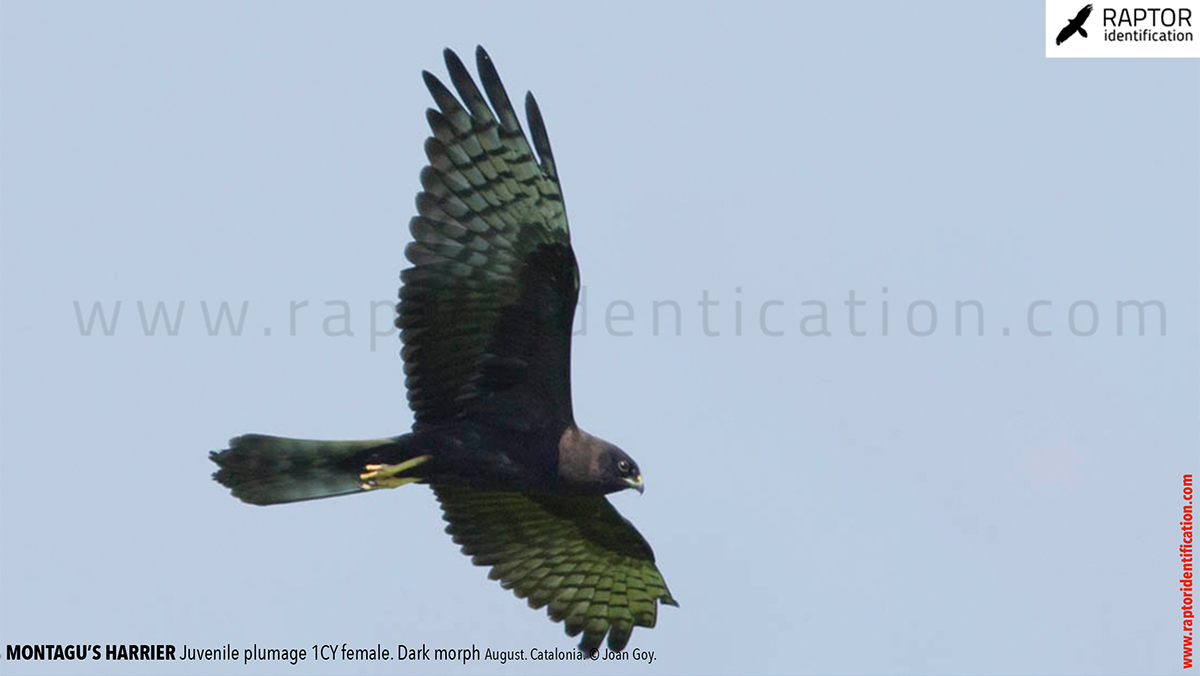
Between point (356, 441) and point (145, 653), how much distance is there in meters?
2.76

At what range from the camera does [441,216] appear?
12.2 metres

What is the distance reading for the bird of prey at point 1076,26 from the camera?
1636 centimetres

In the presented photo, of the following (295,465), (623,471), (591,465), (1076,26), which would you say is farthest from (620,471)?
(1076,26)

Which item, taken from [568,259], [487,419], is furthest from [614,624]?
[568,259]

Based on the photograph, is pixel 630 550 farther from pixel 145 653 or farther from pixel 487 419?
pixel 145 653

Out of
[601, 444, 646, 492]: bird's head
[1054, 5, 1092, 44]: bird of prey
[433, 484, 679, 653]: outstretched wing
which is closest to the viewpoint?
[601, 444, 646, 492]: bird's head

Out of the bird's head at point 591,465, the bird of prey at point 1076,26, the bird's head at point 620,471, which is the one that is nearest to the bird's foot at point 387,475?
the bird's head at point 591,465

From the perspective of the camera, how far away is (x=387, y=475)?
1227cm

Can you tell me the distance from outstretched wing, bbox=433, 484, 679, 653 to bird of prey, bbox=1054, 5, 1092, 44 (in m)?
6.27

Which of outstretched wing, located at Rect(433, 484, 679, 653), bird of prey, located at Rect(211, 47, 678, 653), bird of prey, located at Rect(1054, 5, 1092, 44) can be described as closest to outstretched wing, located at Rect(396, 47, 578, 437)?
bird of prey, located at Rect(211, 47, 678, 653)

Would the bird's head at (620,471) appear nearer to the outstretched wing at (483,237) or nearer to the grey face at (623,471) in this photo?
the grey face at (623,471)

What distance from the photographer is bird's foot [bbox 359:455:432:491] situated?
1223 centimetres

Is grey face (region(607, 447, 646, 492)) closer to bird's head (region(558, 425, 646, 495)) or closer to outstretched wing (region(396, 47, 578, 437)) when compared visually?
bird's head (region(558, 425, 646, 495))

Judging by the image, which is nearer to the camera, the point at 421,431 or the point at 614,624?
the point at 421,431
